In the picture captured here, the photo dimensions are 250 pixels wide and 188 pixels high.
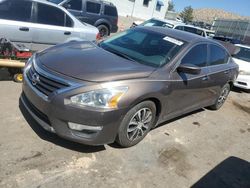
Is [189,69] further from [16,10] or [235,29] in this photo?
[235,29]

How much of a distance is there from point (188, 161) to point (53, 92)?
7.42 feet

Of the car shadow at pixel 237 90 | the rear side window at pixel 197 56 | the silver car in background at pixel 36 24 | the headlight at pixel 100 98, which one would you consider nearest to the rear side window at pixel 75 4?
the silver car in background at pixel 36 24

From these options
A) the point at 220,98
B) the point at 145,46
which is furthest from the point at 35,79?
the point at 220,98

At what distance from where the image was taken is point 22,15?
21.9ft

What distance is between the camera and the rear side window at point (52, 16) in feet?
22.8

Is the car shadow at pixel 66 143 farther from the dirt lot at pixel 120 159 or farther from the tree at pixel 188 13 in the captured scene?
the tree at pixel 188 13

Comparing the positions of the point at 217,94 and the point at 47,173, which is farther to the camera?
the point at 217,94

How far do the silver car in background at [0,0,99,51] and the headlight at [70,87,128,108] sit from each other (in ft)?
12.2

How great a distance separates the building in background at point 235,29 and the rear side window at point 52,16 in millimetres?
21887

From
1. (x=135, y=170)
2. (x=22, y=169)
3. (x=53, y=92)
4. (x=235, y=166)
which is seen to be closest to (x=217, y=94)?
(x=235, y=166)

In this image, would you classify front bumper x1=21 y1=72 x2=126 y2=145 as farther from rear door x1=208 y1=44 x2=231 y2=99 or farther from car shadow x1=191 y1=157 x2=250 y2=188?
rear door x1=208 y1=44 x2=231 y2=99

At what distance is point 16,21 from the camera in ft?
21.5

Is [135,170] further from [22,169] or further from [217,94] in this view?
[217,94]

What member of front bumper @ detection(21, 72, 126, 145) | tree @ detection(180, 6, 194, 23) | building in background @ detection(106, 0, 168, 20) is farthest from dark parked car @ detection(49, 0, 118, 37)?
tree @ detection(180, 6, 194, 23)
